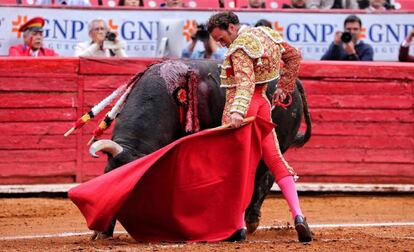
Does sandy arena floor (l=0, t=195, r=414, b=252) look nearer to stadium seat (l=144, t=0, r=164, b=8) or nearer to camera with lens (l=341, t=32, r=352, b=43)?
camera with lens (l=341, t=32, r=352, b=43)

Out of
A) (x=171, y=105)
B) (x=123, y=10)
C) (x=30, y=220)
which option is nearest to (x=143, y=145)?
(x=171, y=105)

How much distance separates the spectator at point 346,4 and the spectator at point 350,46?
80 centimetres

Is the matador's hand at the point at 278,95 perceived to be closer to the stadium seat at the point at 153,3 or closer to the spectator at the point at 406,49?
the spectator at the point at 406,49

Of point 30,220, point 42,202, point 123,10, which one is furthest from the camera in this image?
point 123,10

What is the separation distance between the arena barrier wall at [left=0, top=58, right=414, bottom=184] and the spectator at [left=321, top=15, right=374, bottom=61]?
0.21 metres

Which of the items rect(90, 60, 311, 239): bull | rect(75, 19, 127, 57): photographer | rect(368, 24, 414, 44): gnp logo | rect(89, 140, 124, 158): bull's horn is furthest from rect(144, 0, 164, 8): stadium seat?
rect(89, 140, 124, 158): bull's horn

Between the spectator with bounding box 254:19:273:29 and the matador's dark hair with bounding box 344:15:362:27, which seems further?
the matador's dark hair with bounding box 344:15:362:27

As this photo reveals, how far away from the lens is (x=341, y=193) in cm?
1122

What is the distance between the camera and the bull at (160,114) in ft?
24.5

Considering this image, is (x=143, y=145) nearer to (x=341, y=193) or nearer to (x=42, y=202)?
(x=42, y=202)

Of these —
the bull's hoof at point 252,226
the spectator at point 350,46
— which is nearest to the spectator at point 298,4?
the spectator at point 350,46

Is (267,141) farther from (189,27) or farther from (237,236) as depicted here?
(189,27)

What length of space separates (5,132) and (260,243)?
4303 mm

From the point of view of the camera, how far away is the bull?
746 centimetres
